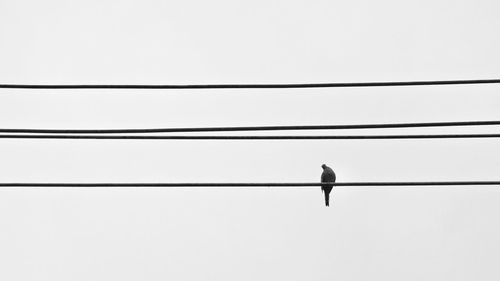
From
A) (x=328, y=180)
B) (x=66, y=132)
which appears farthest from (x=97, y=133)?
(x=328, y=180)

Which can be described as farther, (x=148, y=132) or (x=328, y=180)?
(x=328, y=180)

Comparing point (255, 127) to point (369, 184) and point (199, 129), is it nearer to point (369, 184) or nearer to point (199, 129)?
point (199, 129)

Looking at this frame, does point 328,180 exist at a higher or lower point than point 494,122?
higher

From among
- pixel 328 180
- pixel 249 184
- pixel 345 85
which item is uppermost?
pixel 328 180

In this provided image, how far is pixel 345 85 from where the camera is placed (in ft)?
32.7

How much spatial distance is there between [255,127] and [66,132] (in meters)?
1.59

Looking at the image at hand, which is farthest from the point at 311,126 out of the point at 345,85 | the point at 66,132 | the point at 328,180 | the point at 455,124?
the point at 328,180

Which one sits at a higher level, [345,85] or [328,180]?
[328,180]

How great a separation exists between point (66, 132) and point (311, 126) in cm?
205

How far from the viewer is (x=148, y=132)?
1016 cm

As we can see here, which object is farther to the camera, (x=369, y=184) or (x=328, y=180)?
(x=328, y=180)

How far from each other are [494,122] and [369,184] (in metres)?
1.19

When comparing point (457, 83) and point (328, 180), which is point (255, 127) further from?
Result: point (328, 180)

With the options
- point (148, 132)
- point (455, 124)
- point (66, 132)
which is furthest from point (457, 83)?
point (66, 132)
